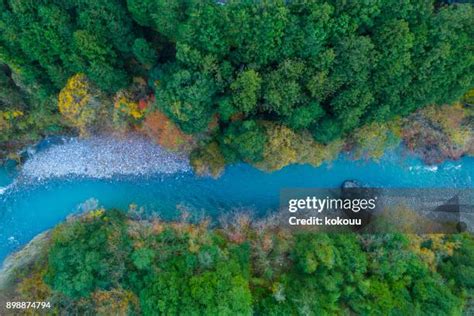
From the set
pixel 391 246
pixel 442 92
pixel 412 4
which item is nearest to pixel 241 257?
pixel 391 246

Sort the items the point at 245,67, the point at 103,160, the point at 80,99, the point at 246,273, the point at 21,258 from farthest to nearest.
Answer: the point at 103,160, the point at 21,258, the point at 80,99, the point at 246,273, the point at 245,67

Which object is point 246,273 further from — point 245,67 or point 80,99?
point 80,99

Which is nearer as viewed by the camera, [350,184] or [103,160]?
[350,184]

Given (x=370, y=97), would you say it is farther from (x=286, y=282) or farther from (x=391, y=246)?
(x=286, y=282)

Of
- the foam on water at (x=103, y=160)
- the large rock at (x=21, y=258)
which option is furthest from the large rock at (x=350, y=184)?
the large rock at (x=21, y=258)

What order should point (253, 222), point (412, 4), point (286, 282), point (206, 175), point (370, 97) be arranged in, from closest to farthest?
1. point (412, 4)
2. point (370, 97)
3. point (286, 282)
4. point (253, 222)
5. point (206, 175)

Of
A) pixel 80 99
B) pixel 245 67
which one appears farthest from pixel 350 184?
pixel 80 99
